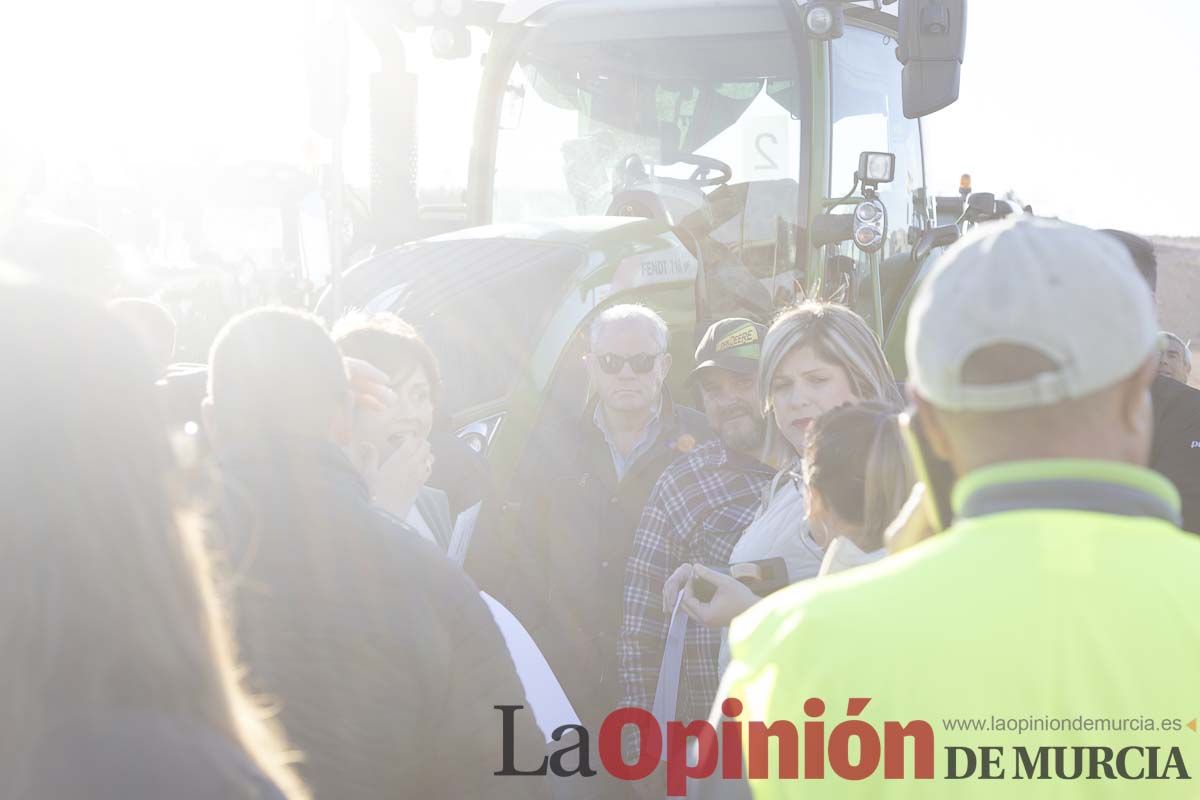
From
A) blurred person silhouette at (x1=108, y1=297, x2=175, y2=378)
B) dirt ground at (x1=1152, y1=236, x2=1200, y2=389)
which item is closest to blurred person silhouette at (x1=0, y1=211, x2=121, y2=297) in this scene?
blurred person silhouette at (x1=108, y1=297, x2=175, y2=378)

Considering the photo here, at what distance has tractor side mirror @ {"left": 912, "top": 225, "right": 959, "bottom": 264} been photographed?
712 centimetres

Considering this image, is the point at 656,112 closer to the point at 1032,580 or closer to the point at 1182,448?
the point at 1182,448

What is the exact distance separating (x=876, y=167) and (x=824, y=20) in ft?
2.34

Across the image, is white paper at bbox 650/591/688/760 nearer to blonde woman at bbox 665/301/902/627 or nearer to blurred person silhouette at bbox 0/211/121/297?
blonde woman at bbox 665/301/902/627

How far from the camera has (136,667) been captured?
3.85 ft

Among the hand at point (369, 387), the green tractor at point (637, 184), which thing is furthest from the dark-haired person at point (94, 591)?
the green tractor at point (637, 184)

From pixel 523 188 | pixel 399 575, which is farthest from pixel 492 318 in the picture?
pixel 399 575

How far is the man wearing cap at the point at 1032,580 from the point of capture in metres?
1.23

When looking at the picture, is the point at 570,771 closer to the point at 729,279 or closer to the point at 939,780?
the point at 939,780

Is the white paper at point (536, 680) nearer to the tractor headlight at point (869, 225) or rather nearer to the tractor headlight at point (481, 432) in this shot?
the tractor headlight at point (481, 432)

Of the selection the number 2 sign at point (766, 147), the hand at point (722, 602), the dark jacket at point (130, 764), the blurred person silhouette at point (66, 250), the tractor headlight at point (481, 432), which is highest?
the number 2 sign at point (766, 147)

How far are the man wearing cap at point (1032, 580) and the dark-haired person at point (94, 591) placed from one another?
0.60 metres

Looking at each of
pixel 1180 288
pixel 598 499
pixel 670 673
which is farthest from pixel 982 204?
pixel 1180 288

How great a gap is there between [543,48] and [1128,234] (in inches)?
153
